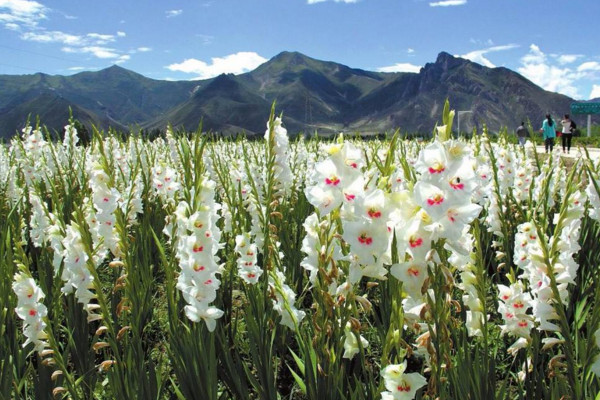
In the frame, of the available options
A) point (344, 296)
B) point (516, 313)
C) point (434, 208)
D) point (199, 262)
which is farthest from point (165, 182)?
point (434, 208)

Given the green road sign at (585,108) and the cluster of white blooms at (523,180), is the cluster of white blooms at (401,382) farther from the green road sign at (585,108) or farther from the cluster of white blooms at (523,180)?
the green road sign at (585,108)

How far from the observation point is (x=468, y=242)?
162 cm

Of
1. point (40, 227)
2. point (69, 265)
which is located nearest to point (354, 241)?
point (69, 265)

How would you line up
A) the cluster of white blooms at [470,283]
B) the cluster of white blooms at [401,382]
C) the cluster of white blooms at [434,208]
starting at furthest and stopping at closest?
the cluster of white blooms at [470,283] → the cluster of white blooms at [401,382] → the cluster of white blooms at [434,208]

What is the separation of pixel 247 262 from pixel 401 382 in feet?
4.75

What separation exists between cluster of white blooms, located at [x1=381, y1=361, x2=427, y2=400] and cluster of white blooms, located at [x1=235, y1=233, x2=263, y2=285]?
1.31 metres

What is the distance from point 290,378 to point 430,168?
6.78 feet

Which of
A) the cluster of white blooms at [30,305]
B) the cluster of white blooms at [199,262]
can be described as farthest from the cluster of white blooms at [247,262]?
the cluster of white blooms at [30,305]

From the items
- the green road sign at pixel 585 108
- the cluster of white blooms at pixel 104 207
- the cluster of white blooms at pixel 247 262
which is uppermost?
the green road sign at pixel 585 108

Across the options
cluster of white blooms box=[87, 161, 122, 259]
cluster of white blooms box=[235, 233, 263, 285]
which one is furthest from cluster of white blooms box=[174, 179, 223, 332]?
cluster of white blooms box=[87, 161, 122, 259]

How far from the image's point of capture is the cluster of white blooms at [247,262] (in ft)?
9.32

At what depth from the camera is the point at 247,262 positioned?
2.89 meters

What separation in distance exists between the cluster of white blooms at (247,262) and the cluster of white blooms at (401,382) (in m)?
1.31

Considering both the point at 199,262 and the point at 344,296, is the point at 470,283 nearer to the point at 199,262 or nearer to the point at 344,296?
the point at 344,296
